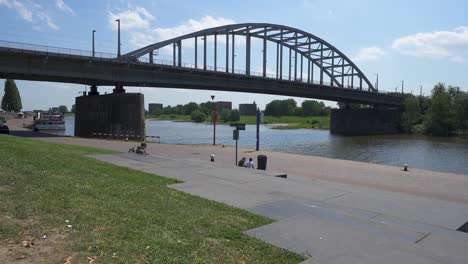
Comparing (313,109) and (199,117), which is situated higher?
(313,109)

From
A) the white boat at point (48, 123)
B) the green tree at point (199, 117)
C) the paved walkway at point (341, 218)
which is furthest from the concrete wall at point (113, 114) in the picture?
the green tree at point (199, 117)

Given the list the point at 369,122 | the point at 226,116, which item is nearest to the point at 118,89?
the point at 369,122

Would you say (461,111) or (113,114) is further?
(461,111)

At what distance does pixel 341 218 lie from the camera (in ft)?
25.8

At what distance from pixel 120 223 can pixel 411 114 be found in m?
102

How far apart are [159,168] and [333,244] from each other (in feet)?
32.7

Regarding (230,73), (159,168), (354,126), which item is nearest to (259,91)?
(230,73)

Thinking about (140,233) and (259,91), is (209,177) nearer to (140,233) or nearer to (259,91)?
(140,233)

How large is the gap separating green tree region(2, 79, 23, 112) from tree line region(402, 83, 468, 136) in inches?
5751

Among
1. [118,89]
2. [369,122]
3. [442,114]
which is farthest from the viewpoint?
[369,122]

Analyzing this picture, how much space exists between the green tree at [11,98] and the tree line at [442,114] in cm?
14606

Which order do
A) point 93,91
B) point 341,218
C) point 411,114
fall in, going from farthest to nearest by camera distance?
point 411,114, point 93,91, point 341,218

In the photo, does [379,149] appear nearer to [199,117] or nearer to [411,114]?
[411,114]

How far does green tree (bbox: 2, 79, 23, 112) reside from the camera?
16288cm
